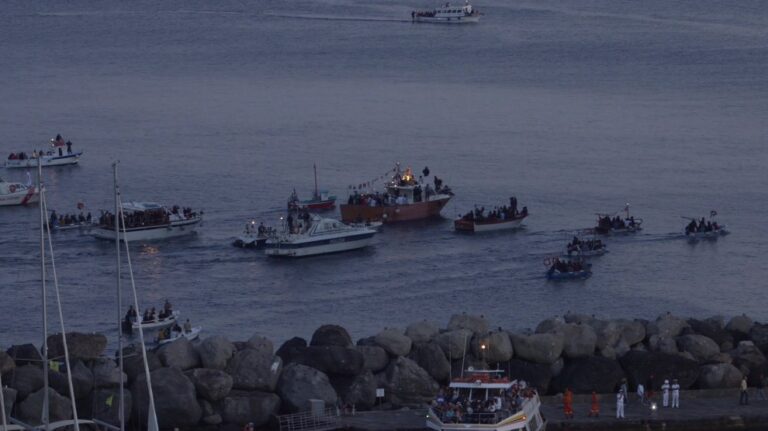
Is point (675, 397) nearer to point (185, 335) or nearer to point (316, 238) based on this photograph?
point (185, 335)

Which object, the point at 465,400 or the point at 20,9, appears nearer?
the point at 465,400

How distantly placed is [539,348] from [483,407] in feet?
16.6

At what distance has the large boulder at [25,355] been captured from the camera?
103 feet

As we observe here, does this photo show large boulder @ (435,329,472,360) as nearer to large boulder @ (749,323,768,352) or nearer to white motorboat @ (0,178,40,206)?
large boulder @ (749,323,768,352)

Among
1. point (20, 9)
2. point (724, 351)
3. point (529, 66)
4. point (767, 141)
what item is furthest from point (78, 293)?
point (20, 9)

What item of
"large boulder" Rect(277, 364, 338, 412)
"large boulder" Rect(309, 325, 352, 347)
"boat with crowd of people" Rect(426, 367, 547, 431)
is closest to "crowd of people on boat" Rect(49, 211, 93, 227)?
"large boulder" Rect(309, 325, 352, 347)

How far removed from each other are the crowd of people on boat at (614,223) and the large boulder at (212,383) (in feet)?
83.8

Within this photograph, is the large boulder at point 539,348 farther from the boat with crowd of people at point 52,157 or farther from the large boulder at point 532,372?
the boat with crowd of people at point 52,157

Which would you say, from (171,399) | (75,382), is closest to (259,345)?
(171,399)

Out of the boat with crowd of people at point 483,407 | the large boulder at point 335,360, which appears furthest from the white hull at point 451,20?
the boat with crowd of people at point 483,407

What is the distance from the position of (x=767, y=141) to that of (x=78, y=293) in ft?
117

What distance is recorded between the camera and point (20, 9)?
13625 cm

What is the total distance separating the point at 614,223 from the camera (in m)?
54.8

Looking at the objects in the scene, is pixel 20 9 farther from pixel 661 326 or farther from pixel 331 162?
pixel 661 326
